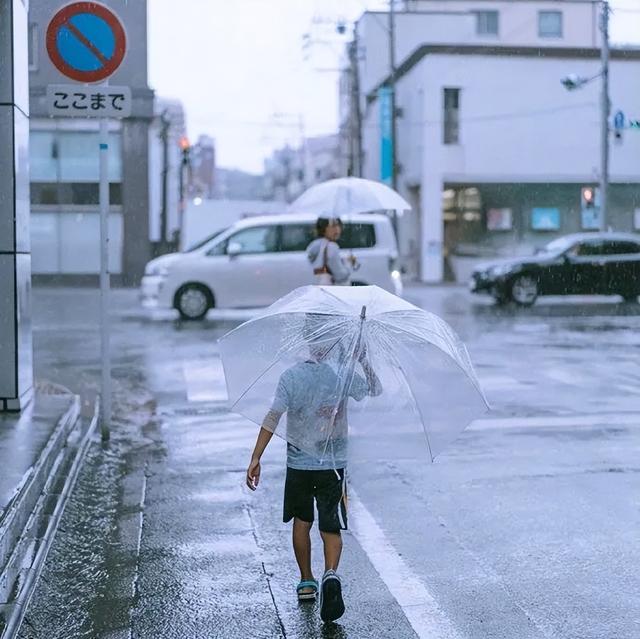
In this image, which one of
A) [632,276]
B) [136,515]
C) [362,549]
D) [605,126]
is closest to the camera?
[362,549]

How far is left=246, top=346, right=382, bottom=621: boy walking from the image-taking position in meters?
4.45

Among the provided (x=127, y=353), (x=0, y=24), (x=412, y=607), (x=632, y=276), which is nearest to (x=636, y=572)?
(x=412, y=607)

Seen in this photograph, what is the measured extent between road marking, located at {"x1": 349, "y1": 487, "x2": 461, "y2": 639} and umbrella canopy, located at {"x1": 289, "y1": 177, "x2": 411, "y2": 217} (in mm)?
7056

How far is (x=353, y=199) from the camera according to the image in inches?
522

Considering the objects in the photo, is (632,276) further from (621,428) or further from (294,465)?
(294,465)

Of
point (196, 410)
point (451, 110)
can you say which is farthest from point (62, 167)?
point (196, 410)

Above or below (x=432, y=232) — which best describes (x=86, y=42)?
above

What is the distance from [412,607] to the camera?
475 centimetres

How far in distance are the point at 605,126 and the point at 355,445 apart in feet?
94.4

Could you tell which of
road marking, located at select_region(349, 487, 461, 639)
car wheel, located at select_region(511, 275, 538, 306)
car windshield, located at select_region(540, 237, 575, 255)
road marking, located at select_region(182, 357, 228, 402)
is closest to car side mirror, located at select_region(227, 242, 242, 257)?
road marking, located at select_region(182, 357, 228, 402)

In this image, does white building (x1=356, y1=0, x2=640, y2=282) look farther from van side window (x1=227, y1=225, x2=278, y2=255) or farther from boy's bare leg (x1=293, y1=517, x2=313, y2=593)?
boy's bare leg (x1=293, y1=517, x2=313, y2=593)

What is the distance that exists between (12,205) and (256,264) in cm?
1159

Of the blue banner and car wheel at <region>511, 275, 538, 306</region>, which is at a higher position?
the blue banner

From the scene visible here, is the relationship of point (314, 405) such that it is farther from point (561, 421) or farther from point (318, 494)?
point (561, 421)
